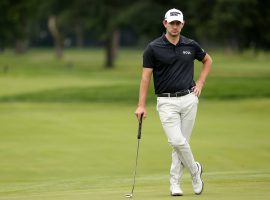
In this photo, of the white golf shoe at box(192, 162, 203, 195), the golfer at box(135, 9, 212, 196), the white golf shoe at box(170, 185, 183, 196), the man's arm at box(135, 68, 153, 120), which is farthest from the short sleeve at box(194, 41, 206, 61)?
the white golf shoe at box(170, 185, 183, 196)

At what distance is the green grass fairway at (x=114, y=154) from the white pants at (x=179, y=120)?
49cm

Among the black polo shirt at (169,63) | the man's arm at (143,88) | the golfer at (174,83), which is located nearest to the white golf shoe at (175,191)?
the golfer at (174,83)

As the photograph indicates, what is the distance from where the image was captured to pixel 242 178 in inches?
471

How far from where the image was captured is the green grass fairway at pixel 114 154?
35.3 feet

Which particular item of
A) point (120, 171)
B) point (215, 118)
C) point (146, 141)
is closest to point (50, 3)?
point (215, 118)

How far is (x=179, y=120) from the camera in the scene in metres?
9.75

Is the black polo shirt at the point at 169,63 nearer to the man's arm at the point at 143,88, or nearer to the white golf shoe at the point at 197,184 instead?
the man's arm at the point at 143,88

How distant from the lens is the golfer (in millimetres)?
9594

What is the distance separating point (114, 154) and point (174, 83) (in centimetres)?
679

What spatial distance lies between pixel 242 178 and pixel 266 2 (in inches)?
1273

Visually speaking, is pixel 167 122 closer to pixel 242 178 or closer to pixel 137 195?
pixel 137 195

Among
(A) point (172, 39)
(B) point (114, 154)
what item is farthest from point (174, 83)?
(B) point (114, 154)

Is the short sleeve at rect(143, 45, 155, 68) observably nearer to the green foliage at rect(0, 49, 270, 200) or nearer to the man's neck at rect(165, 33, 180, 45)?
the man's neck at rect(165, 33, 180, 45)

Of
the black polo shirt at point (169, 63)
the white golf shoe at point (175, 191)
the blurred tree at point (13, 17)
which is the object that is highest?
the black polo shirt at point (169, 63)
